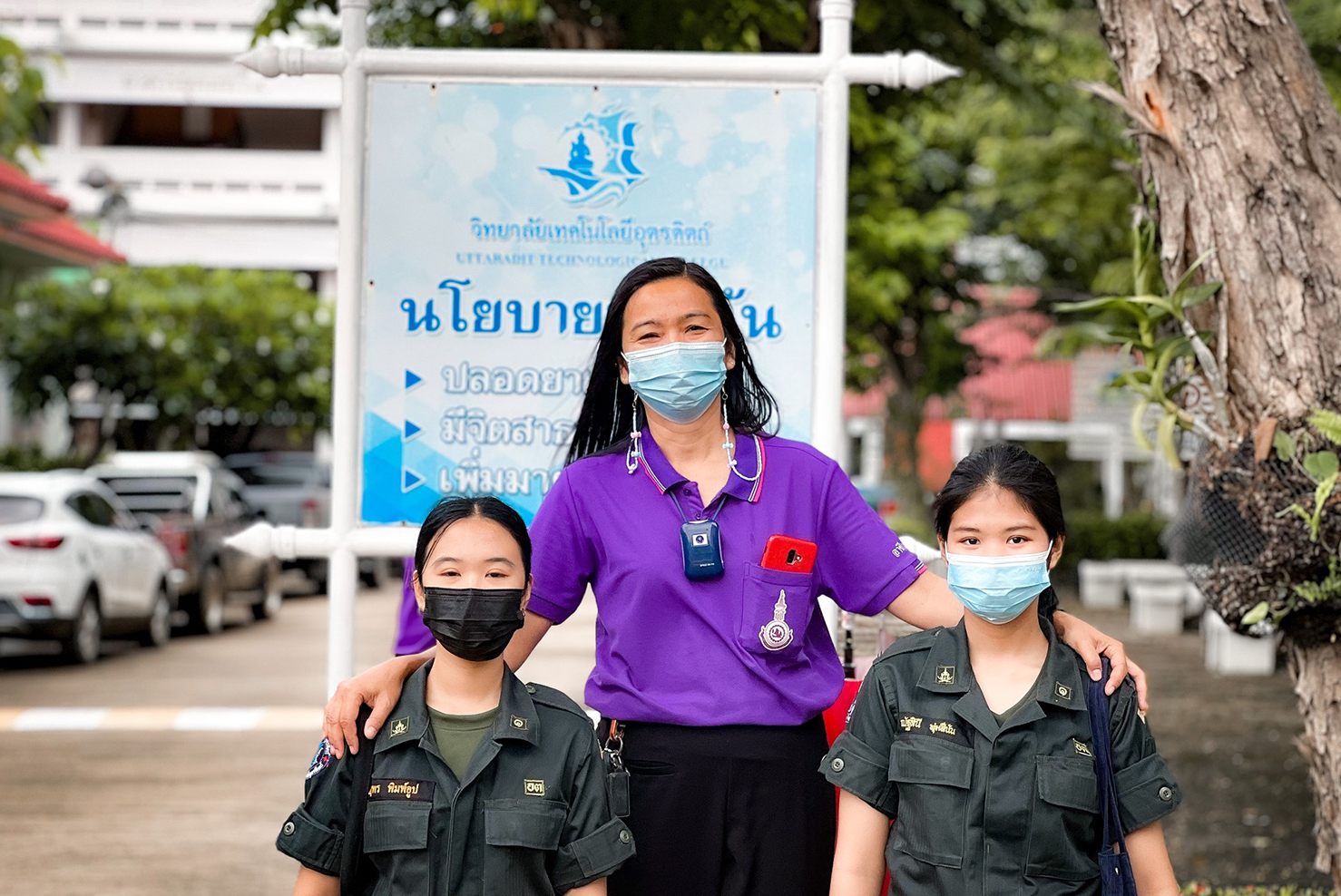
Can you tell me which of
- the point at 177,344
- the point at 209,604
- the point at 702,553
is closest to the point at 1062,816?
the point at 702,553

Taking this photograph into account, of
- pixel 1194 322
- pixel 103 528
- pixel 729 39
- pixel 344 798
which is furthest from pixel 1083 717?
pixel 103 528

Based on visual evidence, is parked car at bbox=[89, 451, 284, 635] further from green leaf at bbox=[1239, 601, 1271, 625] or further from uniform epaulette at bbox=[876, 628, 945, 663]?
uniform epaulette at bbox=[876, 628, 945, 663]

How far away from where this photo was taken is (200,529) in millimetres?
15766

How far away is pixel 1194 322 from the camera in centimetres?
443

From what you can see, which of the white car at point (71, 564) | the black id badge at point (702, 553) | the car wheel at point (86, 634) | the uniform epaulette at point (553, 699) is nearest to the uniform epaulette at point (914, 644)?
the black id badge at point (702, 553)

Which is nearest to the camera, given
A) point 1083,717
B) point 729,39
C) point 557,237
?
point 1083,717

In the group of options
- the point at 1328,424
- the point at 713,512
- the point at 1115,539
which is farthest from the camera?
the point at 1115,539

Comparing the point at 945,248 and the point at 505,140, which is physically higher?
the point at 945,248

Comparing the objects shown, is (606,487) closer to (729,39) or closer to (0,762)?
(729,39)

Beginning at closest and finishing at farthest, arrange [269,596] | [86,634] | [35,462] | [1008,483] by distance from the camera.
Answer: [1008,483], [86,634], [269,596], [35,462]

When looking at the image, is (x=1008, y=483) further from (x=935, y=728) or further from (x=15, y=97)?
(x=15, y=97)

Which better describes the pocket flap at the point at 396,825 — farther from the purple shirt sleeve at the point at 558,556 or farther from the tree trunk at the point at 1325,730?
the tree trunk at the point at 1325,730

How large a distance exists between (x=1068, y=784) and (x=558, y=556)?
3.36ft

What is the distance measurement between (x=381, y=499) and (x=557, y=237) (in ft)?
2.80
